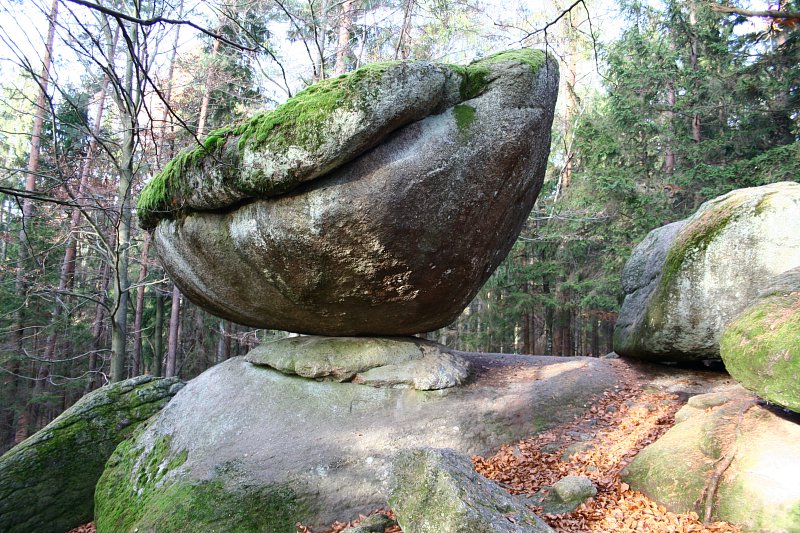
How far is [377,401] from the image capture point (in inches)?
218

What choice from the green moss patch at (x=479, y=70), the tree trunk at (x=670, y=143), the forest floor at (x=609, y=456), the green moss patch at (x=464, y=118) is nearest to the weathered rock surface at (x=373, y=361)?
the forest floor at (x=609, y=456)

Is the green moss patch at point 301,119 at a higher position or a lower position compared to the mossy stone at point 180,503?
higher

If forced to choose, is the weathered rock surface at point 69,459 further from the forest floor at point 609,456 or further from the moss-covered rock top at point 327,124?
the moss-covered rock top at point 327,124

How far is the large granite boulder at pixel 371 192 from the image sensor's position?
4.68 meters

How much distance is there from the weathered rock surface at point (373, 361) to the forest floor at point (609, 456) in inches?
45.6

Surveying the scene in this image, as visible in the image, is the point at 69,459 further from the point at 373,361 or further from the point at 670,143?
the point at 670,143

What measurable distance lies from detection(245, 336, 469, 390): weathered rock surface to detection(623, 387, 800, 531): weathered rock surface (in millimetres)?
2286

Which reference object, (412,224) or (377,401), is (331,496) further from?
(412,224)

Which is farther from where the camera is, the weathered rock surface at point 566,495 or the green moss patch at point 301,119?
the green moss patch at point 301,119

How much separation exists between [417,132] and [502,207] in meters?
1.35

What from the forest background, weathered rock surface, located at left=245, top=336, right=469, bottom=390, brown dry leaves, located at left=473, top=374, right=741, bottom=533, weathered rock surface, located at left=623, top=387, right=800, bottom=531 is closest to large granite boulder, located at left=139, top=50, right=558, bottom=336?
weathered rock surface, located at left=245, top=336, right=469, bottom=390

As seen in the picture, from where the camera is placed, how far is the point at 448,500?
304 cm

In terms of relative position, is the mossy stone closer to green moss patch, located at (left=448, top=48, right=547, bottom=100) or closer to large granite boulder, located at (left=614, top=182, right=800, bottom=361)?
green moss patch, located at (left=448, top=48, right=547, bottom=100)

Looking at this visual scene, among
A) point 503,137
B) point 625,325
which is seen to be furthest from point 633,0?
point 503,137
